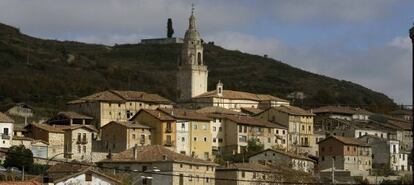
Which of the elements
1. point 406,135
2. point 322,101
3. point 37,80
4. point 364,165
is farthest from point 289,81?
point 364,165

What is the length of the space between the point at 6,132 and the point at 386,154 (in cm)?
3382

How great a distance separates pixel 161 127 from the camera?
10150 cm

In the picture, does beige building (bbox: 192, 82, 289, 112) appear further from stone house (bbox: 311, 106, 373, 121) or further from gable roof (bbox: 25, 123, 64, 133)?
gable roof (bbox: 25, 123, 64, 133)

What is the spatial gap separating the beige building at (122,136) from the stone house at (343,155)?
1424 cm

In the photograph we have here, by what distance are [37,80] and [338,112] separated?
34531mm

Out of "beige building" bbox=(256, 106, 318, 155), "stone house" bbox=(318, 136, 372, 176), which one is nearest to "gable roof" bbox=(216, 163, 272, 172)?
"stone house" bbox=(318, 136, 372, 176)

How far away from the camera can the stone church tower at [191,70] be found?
129000 millimetres

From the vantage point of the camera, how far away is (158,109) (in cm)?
10650

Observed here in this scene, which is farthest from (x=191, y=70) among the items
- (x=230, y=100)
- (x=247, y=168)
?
(x=247, y=168)

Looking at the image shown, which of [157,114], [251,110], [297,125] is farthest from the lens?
[251,110]

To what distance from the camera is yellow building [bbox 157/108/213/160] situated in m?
103

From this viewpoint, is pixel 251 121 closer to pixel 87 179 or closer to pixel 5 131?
pixel 5 131

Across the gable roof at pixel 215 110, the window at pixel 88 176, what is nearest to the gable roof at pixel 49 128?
the gable roof at pixel 215 110

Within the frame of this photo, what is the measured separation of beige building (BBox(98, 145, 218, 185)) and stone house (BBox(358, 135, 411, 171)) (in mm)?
29424
